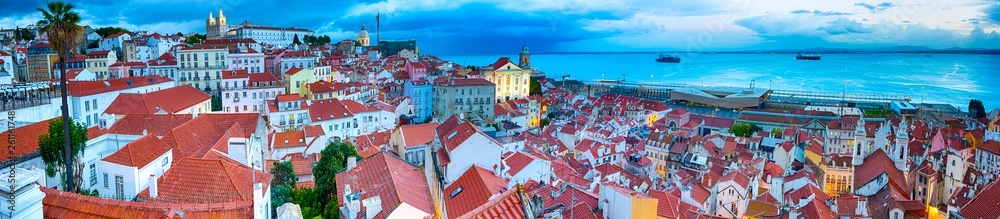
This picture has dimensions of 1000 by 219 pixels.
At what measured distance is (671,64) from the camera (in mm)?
159250

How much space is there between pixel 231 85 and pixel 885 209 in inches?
1117

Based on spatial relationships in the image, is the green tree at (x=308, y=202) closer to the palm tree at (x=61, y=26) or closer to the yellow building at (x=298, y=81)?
the palm tree at (x=61, y=26)

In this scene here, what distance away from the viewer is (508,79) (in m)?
47.8

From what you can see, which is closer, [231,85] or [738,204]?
[738,204]

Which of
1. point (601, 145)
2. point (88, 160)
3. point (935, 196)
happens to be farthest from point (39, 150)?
point (935, 196)

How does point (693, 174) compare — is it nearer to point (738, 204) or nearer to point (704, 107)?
point (738, 204)

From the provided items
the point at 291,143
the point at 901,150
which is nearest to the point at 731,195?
the point at 901,150

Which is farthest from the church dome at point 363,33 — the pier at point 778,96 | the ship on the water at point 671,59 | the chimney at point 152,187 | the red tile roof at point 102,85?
the ship on the water at point 671,59

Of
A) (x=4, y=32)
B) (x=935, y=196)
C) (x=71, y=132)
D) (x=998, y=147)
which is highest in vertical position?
(x=4, y=32)

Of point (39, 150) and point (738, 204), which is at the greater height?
point (39, 150)

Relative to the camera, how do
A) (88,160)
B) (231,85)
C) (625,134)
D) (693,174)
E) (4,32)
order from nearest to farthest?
(88,160), (693,174), (231,85), (625,134), (4,32)

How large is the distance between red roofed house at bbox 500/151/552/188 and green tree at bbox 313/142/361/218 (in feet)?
11.5

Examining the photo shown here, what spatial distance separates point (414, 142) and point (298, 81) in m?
19.6

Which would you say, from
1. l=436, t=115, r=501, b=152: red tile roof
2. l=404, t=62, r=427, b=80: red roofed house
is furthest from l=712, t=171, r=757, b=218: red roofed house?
l=404, t=62, r=427, b=80: red roofed house
